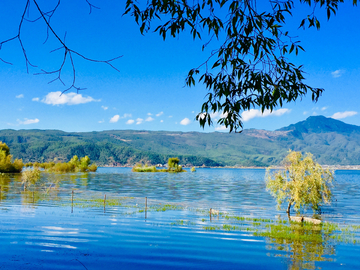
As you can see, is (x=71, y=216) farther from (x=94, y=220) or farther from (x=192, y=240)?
(x=192, y=240)

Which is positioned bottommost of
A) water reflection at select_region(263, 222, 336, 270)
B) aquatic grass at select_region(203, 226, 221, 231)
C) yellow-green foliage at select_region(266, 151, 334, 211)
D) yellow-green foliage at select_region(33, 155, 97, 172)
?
yellow-green foliage at select_region(33, 155, 97, 172)

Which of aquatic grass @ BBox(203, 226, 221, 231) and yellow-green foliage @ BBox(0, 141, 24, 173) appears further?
yellow-green foliage @ BBox(0, 141, 24, 173)

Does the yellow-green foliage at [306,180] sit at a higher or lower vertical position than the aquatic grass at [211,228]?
higher

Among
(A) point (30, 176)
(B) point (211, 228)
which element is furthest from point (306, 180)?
(A) point (30, 176)

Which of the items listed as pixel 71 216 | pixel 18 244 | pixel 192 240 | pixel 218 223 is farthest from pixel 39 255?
pixel 218 223

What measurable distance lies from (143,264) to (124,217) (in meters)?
18.2

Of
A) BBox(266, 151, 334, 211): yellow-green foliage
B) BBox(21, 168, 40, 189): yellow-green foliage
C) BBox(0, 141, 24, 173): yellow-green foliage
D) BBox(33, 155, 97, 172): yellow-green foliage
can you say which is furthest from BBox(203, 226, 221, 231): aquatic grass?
BBox(33, 155, 97, 172): yellow-green foliage

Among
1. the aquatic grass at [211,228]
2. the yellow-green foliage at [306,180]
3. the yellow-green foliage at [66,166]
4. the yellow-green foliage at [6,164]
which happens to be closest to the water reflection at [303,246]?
the aquatic grass at [211,228]

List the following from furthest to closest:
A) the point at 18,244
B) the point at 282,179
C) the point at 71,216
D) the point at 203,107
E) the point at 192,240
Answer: the point at 282,179, the point at 71,216, the point at 192,240, the point at 18,244, the point at 203,107

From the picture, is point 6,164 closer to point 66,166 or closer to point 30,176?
point 66,166

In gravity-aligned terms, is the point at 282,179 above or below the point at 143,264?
above

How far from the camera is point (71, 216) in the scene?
1256 inches

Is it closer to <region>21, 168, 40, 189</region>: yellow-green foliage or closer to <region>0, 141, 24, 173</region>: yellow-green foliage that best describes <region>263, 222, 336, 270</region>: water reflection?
<region>21, 168, 40, 189</region>: yellow-green foliage

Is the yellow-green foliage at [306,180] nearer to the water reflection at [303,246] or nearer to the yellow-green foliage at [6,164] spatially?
the water reflection at [303,246]
